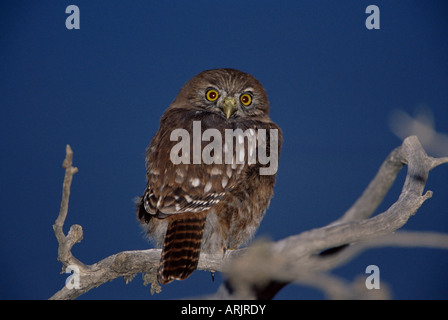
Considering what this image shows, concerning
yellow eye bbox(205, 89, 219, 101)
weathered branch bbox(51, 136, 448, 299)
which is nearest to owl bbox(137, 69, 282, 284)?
yellow eye bbox(205, 89, 219, 101)

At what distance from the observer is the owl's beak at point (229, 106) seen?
102 inches

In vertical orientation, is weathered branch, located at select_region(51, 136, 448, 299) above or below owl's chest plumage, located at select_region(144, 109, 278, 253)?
below

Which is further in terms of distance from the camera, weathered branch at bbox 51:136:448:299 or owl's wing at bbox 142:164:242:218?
owl's wing at bbox 142:164:242:218

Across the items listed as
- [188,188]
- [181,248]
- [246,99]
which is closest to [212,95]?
[246,99]

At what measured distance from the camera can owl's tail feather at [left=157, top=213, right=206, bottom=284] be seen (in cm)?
213

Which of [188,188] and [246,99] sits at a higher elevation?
[246,99]

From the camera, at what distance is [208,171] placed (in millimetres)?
2324

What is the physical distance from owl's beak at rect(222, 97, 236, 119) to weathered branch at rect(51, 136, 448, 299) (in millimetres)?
814

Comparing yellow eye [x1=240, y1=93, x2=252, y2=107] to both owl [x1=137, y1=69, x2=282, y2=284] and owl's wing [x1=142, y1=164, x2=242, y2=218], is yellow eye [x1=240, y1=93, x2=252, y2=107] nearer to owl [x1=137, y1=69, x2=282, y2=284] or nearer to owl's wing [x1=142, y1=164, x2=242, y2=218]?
owl [x1=137, y1=69, x2=282, y2=284]

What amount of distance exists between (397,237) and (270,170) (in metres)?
1.39

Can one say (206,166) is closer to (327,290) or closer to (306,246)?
(306,246)

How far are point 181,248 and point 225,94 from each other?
1.00m

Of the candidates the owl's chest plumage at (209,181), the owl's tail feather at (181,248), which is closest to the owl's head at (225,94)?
the owl's chest plumage at (209,181)

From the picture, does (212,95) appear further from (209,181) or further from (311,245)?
(311,245)
